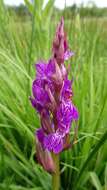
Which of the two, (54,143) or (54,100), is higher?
(54,100)

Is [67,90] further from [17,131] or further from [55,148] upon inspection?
[17,131]

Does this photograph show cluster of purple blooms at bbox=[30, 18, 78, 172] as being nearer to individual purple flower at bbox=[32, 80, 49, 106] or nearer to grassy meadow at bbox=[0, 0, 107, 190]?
individual purple flower at bbox=[32, 80, 49, 106]

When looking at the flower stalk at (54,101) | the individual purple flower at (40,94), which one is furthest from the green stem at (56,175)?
the individual purple flower at (40,94)

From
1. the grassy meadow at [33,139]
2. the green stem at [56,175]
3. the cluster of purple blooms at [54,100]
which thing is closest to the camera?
the cluster of purple blooms at [54,100]

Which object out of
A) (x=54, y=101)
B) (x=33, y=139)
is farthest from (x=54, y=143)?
(x=33, y=139)

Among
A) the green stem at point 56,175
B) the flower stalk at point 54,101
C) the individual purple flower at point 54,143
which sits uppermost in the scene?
the flower stalk at point 54,101

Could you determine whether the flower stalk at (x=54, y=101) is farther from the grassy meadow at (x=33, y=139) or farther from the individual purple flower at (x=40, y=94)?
the grassy meadow at (x=33, y=139)

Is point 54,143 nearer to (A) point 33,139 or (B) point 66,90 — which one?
(B) point 66,90

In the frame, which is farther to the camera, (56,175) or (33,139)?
(33,139)

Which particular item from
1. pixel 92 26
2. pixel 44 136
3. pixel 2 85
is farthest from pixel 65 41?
pixel 92 26

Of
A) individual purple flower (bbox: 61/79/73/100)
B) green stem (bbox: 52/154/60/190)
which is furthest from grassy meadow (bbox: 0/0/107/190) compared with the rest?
individual purple flower (bbox: 61/79/73/100)
